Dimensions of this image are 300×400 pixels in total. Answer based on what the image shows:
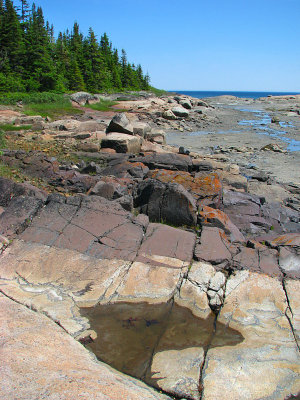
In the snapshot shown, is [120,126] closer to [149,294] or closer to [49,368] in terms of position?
[149,294]

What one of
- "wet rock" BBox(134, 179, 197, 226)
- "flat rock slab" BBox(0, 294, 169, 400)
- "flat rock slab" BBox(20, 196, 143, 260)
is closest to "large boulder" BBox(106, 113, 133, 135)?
"wet rock" BBox(134, 179, 197, 226)

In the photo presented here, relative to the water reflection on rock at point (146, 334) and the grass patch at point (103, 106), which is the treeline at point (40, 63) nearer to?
the grass patch at point (103, 106)

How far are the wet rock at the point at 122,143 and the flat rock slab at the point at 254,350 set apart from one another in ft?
29.3

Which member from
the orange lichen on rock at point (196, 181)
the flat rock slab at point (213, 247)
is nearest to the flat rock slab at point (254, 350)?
the flat rock slab at point (213, 247)

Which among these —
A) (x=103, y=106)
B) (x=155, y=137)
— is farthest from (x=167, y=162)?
(x=103, y=106)

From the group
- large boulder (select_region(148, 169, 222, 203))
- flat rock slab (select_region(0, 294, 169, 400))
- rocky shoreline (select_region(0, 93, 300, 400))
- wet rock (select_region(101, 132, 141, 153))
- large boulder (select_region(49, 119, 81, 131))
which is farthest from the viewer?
large boulder (select_region(49, 119, 81, 131))

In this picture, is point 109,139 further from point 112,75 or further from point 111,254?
point 112,75

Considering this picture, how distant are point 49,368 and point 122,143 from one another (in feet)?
34.6

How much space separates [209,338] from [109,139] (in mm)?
10318

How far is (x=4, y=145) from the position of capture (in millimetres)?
11914

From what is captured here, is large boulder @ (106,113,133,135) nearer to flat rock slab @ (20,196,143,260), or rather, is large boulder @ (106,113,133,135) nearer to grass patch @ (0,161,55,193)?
grass patch @ (0,161,55,193)

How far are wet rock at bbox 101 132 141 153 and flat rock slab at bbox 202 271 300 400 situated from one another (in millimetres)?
8924

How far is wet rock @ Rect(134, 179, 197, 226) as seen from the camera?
20.5 ft

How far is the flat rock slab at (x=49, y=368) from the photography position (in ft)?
8.56
